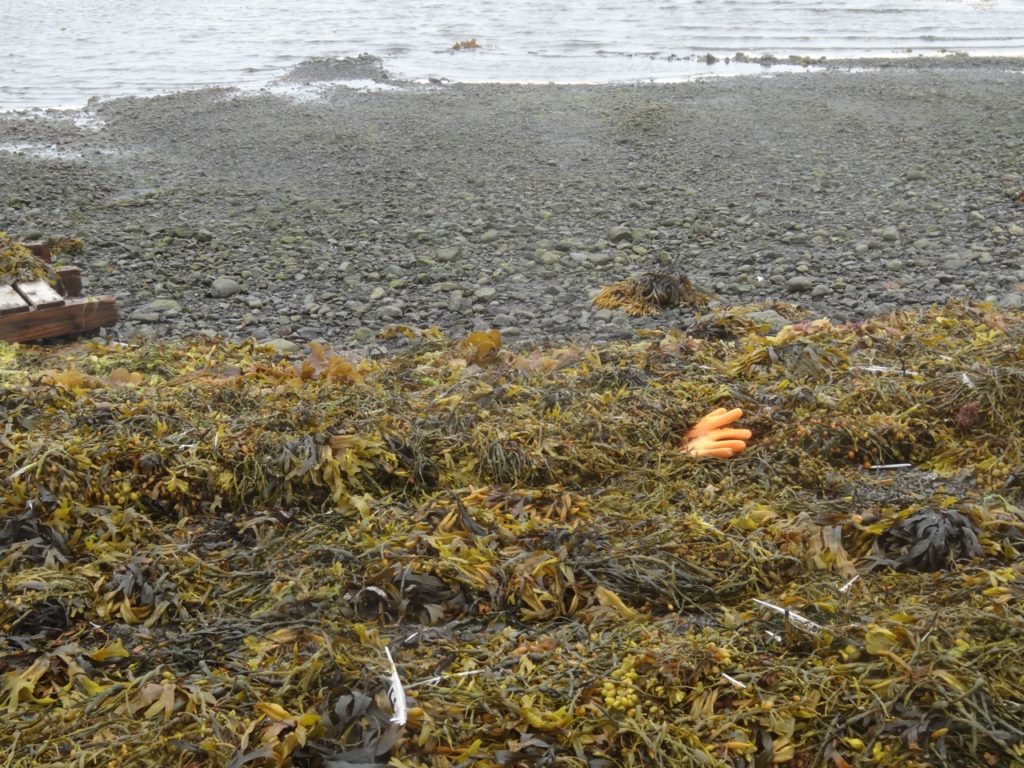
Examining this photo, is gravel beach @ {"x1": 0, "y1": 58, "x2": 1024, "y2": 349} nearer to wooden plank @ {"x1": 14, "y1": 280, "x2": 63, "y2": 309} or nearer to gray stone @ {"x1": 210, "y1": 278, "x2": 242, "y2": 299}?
gray stone @ {"x1": 210, "y1": 278, "x2": 242, "y2": 299}

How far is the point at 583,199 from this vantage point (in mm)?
9250

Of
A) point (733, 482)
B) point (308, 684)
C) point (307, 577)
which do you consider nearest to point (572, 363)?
point (733, 482)

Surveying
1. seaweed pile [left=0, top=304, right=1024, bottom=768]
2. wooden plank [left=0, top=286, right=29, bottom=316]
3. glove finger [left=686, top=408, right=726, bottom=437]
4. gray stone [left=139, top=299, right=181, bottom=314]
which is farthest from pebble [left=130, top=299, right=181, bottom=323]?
glove finger [left=686, top=408, right=726, bottom=437]

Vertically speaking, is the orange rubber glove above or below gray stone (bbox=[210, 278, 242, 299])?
above

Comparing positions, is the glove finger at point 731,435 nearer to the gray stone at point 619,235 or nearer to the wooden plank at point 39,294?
the wooden plank at point 39,294

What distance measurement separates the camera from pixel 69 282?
6617mm

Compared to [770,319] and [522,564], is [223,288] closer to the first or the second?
[770,319]

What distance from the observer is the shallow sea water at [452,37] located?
56.3ft

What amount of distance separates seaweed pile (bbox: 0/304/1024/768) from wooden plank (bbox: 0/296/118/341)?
108 centimetres

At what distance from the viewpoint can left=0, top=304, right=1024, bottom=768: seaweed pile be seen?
7.35 ft

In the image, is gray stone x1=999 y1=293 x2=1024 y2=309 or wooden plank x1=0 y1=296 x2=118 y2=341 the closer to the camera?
wooden plank x1=0 y1=296 x2=118 y2=341

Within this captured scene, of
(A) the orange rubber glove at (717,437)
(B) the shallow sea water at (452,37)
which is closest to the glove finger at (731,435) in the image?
(A) the orange rubber glove at (717,437)

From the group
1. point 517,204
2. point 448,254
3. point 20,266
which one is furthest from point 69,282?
point 517,204

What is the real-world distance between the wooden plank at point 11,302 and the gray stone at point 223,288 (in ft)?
4.75
